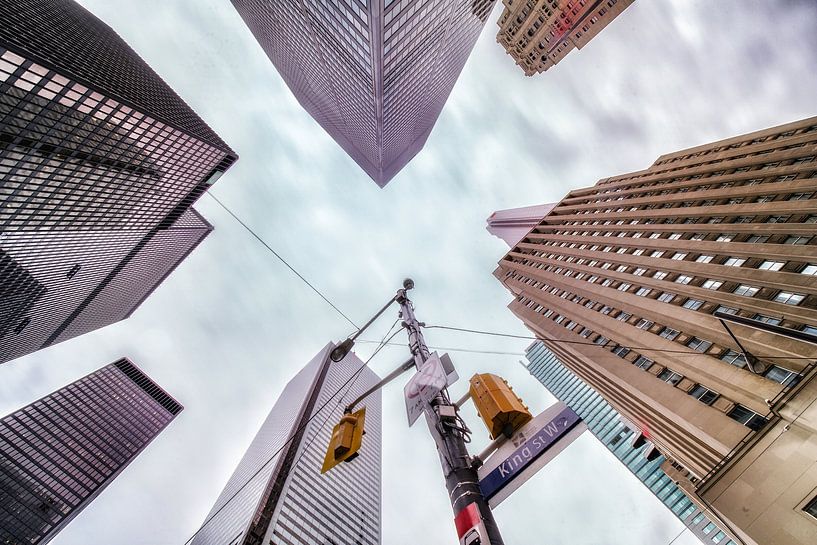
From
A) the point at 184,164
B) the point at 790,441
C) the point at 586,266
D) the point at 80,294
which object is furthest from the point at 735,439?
the point at 80,294

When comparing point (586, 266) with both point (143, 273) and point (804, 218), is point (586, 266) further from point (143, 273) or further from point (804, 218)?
point (143, 273)

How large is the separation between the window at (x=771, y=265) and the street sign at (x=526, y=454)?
27.6m

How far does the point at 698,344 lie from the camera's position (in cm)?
2717

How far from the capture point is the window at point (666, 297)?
31.8 m

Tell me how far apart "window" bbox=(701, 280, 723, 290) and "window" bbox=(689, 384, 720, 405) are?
7797mm

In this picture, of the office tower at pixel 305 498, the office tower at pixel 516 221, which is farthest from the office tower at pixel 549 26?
the office tower at pixel 305 498

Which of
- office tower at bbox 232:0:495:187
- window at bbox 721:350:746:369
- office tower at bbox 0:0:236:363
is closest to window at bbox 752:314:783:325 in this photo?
window at bbox 721:350:746:369

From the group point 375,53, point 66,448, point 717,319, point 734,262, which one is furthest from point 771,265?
point 66,448

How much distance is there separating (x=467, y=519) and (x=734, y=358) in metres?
25.7

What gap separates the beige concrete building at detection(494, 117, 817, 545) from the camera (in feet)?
57.4

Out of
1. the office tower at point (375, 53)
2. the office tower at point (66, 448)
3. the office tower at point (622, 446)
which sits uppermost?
the office tower at point (66, 448)

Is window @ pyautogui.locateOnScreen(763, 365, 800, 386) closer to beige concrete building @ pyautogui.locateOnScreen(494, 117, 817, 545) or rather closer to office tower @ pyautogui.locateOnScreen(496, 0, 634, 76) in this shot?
beige concrete building @ pyautogui.locateOnScreen(494, 117, 817, 545)

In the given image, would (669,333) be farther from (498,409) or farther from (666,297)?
(498,409)

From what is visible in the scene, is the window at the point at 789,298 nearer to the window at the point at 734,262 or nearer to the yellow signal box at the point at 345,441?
Result: the window at the point at 734,262
